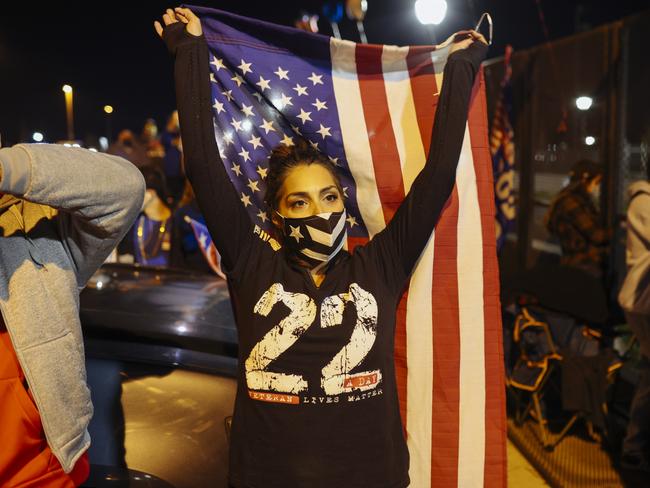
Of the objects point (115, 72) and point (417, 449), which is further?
point (115, 72)

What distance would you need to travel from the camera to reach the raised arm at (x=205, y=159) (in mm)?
2131

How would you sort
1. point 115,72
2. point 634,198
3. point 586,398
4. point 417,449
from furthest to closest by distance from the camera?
point 115,72, point 586,398, point 634,198, point 417,449

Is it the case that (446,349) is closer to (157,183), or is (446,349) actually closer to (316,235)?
(316,235)

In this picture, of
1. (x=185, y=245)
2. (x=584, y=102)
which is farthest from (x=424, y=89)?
(x=584, y=102)

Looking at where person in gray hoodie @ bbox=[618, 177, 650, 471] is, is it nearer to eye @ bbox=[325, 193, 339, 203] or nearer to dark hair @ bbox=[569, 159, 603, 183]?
dark hair @ bbox=[569, 159, 603, 183]

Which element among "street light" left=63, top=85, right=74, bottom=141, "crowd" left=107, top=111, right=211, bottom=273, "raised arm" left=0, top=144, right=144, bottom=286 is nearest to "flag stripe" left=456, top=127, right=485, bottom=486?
"raised arm" left=0, top=144, right=144, bottom=286

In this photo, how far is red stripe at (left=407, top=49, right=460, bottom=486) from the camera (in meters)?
2.55

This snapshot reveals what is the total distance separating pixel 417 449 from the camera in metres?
2.56

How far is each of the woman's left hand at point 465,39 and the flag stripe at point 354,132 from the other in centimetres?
38

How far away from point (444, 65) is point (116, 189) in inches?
51.9

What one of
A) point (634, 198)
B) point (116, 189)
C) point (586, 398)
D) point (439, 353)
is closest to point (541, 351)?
point (586, 398)

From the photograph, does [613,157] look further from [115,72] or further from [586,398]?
[115,72]

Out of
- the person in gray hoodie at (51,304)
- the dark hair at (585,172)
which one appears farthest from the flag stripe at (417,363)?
the dark hair at (585,172)

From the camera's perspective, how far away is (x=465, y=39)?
2529 millimetres
